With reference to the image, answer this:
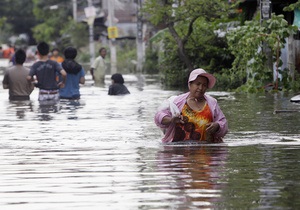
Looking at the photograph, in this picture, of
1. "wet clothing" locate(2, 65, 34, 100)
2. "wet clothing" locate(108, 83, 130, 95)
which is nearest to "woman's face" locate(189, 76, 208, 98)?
"wet clothing" locate(2, 65, 34, 100)

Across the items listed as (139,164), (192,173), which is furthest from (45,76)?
(192,173)

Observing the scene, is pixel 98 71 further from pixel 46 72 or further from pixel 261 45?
pixel 46 72

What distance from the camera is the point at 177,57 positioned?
39.8 meters

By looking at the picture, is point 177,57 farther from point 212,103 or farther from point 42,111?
point 212,103

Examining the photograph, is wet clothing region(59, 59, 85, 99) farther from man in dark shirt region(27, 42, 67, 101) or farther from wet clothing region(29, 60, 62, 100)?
wet clothing region(29, 60, 62, 100)

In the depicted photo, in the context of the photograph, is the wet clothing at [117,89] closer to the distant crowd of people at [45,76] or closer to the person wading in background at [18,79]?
the distant crowd of people at [45,76]

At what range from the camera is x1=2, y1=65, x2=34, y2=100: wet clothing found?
79.7 ft

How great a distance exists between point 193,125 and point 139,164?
5.38ft

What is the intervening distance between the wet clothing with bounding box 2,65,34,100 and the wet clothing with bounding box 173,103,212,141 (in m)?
11.1

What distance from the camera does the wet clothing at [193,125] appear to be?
12.9m

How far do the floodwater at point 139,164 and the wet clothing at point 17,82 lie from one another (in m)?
3.35

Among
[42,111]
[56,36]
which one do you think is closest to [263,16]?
[42,111]

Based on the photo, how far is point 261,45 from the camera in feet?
93.0

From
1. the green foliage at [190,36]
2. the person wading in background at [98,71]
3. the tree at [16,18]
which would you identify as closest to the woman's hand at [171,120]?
the person wading in background at [98,71]
